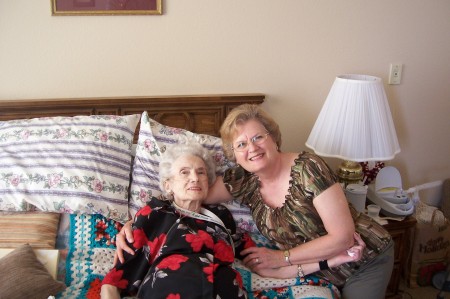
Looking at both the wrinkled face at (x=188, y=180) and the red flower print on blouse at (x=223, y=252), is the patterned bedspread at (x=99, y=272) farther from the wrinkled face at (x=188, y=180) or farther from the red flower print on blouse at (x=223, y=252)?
the wrinkled face at (x=188, y=180)

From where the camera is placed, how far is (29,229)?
4.45 ft

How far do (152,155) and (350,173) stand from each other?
963 mm

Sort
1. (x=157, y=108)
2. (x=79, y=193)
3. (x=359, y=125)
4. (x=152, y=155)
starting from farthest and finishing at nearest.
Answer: (x=157, y=108) < (x=359, y=125) < (x=152, y=155) < (x=79, y=193)

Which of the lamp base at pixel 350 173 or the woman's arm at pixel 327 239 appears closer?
the woman's arm at pixel 327 239

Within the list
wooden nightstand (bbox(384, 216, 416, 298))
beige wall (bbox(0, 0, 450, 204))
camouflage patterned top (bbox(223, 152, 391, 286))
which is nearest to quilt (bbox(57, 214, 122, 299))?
camouflage patterned top (bbox(223, 152, 391, 286))

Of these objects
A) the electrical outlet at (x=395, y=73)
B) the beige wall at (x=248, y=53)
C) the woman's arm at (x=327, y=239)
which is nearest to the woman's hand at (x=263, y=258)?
the woman's arm at (x=327, y=239)

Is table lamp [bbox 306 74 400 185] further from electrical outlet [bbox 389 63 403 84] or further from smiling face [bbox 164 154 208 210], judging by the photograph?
smiling face [bbox 164 154 208 210]

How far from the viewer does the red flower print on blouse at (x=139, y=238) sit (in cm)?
129

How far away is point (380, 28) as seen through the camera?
2061mm

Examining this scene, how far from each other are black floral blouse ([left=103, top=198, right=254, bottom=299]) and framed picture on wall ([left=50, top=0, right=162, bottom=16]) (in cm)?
91

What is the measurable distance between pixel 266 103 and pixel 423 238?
1136 mm

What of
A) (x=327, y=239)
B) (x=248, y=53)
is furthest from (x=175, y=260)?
(x=248, y=53)

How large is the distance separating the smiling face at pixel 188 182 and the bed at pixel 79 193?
5.9 inches

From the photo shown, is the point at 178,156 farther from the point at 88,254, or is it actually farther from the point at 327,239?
the point at 327,239
